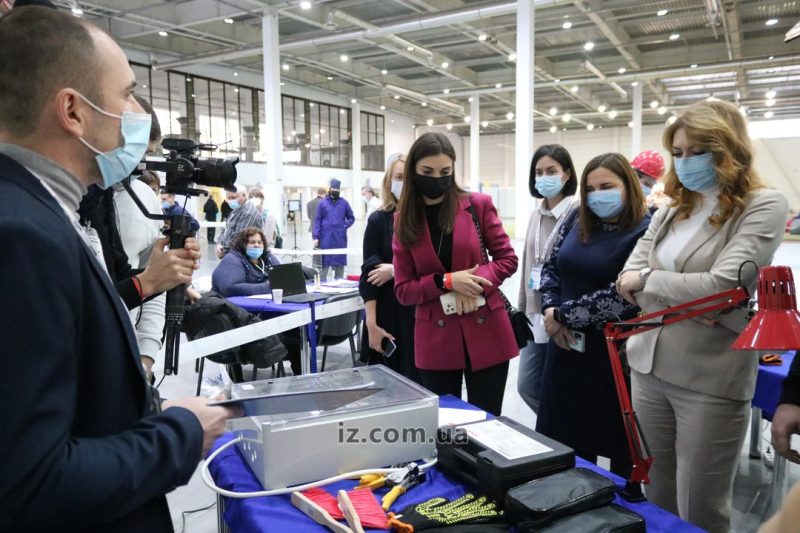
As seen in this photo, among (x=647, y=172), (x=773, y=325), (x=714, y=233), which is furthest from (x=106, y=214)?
(x=647, y=172)

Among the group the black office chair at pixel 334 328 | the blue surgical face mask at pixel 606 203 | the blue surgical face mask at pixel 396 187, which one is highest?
the blue surgical face mask at pixel 396 187

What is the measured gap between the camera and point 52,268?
2.08ft

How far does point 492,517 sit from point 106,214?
1.36 m

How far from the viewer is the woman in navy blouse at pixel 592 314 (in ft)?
6.41

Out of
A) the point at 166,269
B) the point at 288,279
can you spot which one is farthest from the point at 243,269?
the point at 166,269

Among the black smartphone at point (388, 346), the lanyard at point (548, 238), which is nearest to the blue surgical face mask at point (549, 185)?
the lanyard at point (548, 238)

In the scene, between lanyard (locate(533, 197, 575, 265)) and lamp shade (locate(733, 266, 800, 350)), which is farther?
lanyard (locate(533, 197, 575, 265))

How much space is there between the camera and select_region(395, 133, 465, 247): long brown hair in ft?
6.64

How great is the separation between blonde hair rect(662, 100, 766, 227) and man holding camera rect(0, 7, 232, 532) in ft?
4.76

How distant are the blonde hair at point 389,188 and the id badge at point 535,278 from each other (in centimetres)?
72

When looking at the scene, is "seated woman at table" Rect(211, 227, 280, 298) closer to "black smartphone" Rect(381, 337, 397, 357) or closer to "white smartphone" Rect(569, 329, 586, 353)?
"black smartphone" Rect(381, 337, 397, 357)

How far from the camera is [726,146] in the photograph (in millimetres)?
1540

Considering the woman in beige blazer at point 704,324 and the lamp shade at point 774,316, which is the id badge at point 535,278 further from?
the lamp shade at point 774,316

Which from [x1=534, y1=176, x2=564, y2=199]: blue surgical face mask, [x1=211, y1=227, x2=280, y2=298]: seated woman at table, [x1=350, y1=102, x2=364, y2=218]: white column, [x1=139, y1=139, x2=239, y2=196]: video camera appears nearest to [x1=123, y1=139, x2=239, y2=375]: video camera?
[x1=139, y1=139, x2=239, y2=196]: video camera
